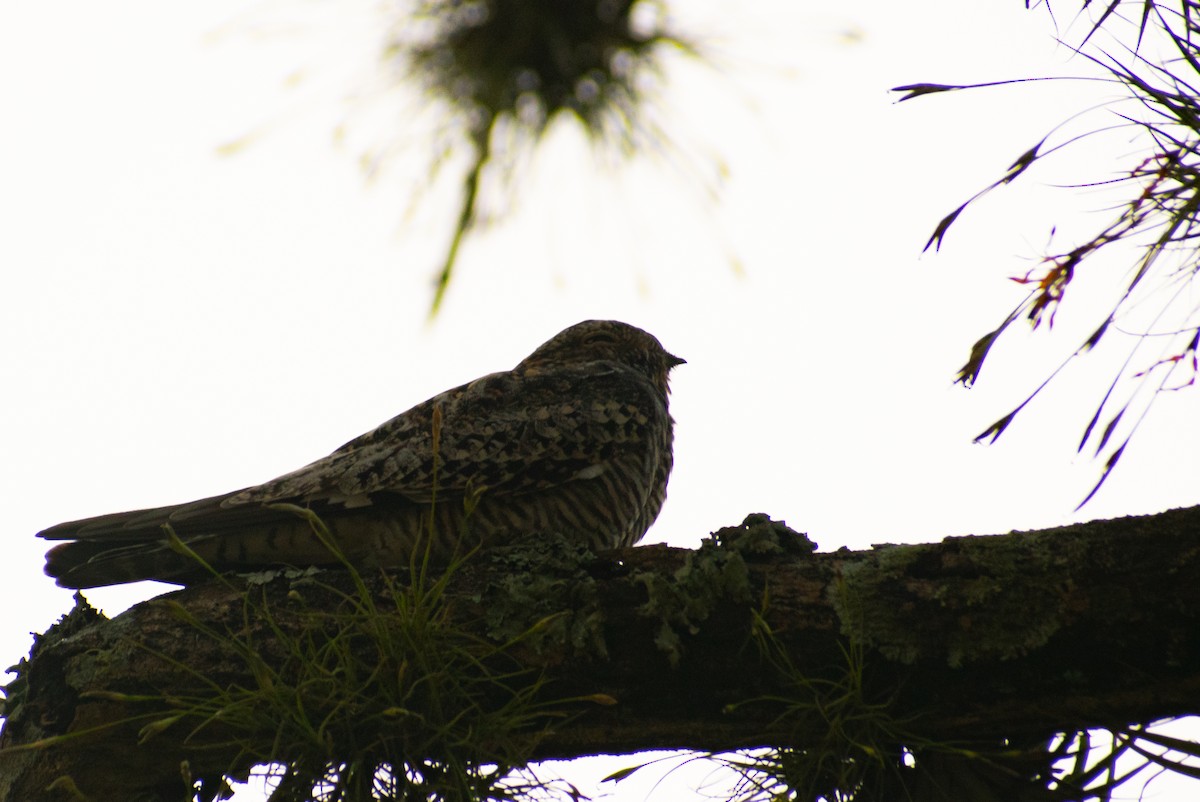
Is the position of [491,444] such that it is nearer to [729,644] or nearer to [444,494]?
[444,494]

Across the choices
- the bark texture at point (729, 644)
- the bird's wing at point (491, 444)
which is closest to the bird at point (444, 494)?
the bird's wing at point (491, 444)

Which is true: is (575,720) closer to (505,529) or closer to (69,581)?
(505,529)

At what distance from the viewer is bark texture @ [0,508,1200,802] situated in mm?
2145

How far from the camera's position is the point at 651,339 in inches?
172

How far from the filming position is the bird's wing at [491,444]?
3.15m

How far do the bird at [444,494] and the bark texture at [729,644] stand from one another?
1.02 ft

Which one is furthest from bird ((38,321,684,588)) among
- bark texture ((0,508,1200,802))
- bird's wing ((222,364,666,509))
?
bark texture ((0,508,1200,802))

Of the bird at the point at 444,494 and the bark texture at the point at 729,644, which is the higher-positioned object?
the bird at the point at 444,494

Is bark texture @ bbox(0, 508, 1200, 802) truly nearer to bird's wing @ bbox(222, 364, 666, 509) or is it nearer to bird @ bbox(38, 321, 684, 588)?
bird @ bbox(38, 321, 684, 588)

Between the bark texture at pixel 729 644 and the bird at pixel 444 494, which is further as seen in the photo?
the bird at pixel 444 494

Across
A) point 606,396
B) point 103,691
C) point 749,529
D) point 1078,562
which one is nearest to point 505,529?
point 606,396

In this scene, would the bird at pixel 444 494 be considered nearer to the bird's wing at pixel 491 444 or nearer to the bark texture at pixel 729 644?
the bird's wing at pixel 491 444

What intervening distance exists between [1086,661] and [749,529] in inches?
28.9

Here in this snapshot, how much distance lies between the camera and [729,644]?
2.35 m
